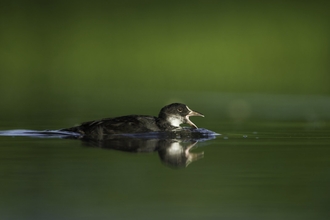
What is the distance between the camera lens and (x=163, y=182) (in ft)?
34.6

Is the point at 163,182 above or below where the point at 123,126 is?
below

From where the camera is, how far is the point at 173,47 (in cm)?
4319

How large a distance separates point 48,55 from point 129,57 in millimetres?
3922

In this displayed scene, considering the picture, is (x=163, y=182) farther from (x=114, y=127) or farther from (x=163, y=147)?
(x=114, y=127)

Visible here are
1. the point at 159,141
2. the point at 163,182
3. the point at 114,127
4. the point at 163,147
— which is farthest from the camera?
the point at 114,127

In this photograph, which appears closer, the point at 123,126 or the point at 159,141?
the point at 159,141

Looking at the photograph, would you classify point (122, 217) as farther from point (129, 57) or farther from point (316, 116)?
point (129, 57)

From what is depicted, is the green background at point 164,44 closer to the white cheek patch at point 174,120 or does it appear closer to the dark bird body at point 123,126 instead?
the white cheek patch at point 174,120

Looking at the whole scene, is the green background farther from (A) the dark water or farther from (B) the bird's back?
(A) the dark water

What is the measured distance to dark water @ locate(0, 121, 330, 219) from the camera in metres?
8.84

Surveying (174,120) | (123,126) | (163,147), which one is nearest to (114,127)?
(123,126)

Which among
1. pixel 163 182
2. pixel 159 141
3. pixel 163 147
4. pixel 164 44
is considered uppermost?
pixel 164 44

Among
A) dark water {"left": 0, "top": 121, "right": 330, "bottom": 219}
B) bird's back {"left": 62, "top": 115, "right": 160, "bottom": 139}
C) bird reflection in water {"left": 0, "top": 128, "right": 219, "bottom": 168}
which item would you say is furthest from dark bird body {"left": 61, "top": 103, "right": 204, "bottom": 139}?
dark water {"left": 0, "top": 121, "right": 330, "bottom": 219}

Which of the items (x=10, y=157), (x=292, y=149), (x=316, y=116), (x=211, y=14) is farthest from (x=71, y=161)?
(x=211, y=14)
